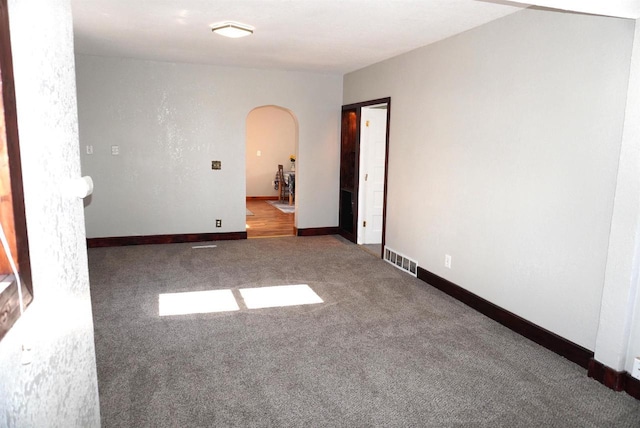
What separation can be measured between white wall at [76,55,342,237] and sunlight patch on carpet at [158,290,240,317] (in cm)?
227

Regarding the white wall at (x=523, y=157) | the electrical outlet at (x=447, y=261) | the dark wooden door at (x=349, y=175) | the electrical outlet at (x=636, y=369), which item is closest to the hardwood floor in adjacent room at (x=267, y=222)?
the dark wooden door at (x=349, y=175)

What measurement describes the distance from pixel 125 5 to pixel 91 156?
2.80 metres

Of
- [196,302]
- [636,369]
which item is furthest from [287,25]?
[636,369]

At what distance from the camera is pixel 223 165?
6156 mm

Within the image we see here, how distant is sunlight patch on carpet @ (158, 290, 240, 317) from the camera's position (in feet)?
12.0

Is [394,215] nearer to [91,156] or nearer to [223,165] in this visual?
[223,165]

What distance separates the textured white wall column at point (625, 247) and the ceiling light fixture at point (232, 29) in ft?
9.46

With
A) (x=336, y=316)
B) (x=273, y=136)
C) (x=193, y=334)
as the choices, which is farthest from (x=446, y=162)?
(x=273, y=136)

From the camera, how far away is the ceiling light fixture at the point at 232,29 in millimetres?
3775

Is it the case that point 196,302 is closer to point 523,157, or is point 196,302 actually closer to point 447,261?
point 447,261

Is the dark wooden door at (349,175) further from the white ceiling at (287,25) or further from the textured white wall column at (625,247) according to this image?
the textured white wall column at (625,247)

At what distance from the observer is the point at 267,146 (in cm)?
1047

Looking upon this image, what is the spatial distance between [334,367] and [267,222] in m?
5.08

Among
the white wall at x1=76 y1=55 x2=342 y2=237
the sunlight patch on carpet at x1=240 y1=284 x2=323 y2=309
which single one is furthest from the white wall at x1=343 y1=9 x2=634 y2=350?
the white wall at x1=76 y1=55 x2=342 y2=237
